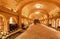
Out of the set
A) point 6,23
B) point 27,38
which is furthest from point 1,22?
point 27,38

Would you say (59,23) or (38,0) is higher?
(38,0)

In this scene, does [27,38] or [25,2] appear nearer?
[27,38]

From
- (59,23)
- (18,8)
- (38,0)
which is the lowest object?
(59,23)

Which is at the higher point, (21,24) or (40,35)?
(40,35)

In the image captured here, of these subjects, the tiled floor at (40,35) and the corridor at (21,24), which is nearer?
the tiled floor at (40,35)

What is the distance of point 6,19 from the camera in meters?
10.5

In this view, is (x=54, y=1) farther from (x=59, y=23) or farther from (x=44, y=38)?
(x=44, y=38)

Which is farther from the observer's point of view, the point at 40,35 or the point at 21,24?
the point at 21,24

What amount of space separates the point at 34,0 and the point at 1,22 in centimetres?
528

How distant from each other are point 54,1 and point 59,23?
7.74m

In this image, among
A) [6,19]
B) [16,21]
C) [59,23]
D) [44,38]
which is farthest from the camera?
[59,23]

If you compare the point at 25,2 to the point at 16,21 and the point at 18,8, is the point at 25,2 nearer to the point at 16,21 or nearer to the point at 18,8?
the point at 18,8

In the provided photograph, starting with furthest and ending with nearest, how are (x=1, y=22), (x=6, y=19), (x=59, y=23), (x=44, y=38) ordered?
(x=59, y=23) → (x=1, y=22) → (x=6, y=19) → (x=44, y=38)

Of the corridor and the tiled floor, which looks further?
the corridor
